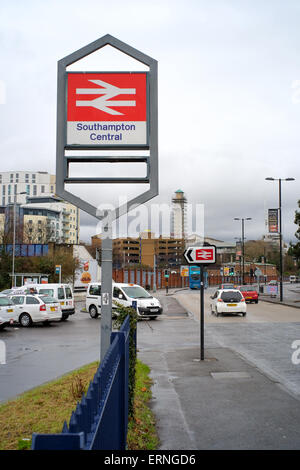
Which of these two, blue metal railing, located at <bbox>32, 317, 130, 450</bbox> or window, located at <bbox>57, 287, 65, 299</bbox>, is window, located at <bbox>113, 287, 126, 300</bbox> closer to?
window, located at <bbox>57, 287, 65, 299</bbox>

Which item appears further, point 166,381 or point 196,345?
point 196,345

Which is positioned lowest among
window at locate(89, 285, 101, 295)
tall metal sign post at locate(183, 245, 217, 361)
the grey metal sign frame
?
window at locate(89, 285, 101, 295)

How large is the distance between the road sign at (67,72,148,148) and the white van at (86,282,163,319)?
62.0 ft

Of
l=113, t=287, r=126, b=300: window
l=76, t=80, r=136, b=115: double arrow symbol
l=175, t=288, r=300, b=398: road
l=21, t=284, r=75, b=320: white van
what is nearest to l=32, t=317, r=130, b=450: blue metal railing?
l=76, t=80, r=136, b=115: double arrow symbol

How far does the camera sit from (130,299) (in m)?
27.3

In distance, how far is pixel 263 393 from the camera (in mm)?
8461

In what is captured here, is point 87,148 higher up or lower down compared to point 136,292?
higher up

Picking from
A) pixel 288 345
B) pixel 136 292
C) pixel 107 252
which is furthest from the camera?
pixel 136 292

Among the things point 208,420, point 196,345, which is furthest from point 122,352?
point 196,345

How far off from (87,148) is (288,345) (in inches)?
438

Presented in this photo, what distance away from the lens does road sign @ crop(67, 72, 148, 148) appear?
22.1 feet

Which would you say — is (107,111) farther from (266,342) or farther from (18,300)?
(18,300)

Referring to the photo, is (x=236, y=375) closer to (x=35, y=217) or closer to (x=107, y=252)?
(x=107, y=252)

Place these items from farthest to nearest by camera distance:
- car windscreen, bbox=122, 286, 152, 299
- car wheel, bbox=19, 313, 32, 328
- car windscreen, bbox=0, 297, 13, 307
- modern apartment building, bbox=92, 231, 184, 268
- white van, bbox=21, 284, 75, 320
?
modern apartment building, bbox=92, 231, 184, 268
car windscreen, bbox=122, 286, 152, 299
white van, bbox=21, 284, 75, 320
car wheel, bbox=19, 313, 32, 328
car windscreen, bbox=0, 297, 13, 307
